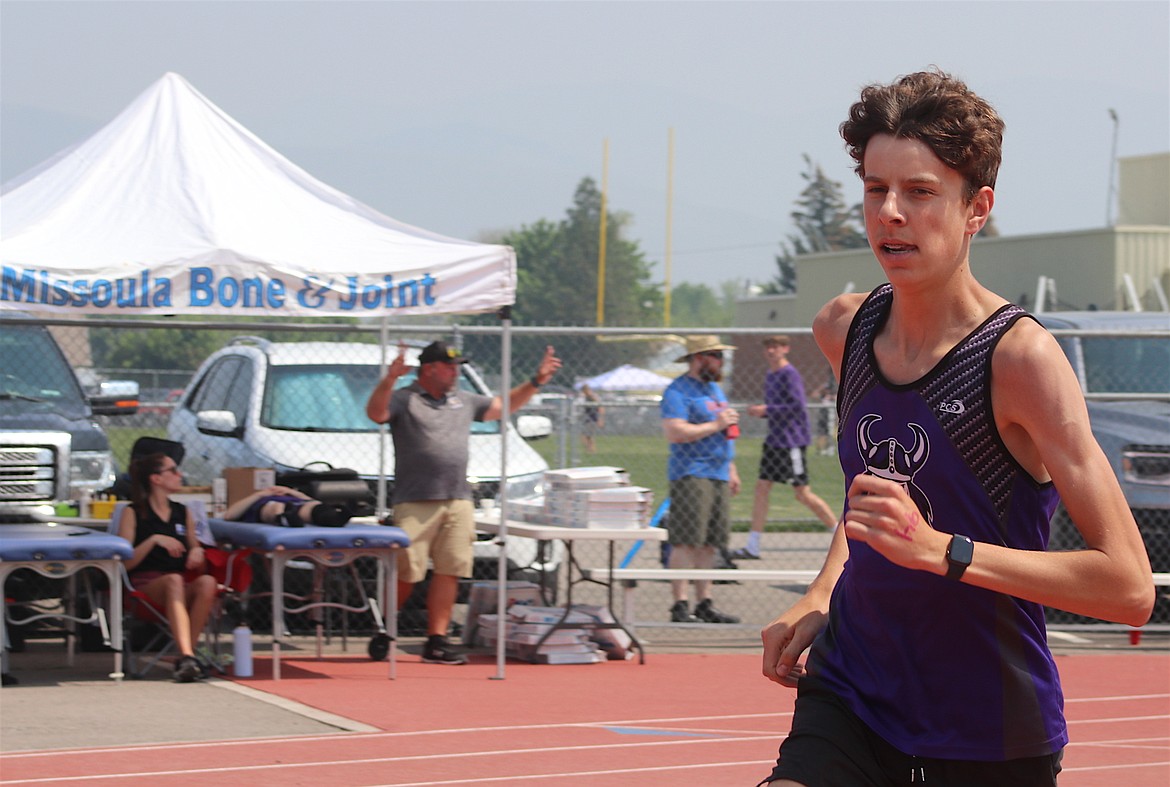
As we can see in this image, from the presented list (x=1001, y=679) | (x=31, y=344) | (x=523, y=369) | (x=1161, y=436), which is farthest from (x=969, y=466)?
(x=523, y=369)

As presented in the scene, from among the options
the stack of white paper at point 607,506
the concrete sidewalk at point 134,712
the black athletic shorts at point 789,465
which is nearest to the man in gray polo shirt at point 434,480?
the stack of white paper at point 607,506

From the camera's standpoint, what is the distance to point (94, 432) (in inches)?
450

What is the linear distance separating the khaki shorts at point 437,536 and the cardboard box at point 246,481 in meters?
0.87

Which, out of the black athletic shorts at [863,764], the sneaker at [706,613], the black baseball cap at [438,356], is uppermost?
the black baseball cap at [438,356]

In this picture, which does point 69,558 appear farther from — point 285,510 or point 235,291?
point 235,291

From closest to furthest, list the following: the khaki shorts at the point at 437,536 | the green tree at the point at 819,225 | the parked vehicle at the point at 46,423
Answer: the khaki shorts at the point at 437,536 → the parked vehicle at the point at 46,423 → the green tree at the point at 819,225

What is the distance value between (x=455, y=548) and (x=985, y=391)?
25.0 ft

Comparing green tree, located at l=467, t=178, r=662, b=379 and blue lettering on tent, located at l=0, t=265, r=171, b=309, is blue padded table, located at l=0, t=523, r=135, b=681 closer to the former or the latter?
blue lettering on tent, located at l=0, t=265, r=171, b=309

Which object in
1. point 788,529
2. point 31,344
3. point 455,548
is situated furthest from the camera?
point 788,529

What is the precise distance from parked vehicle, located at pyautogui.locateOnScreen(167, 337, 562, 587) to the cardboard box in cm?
66

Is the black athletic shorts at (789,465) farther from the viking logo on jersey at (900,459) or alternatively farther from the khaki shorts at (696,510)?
the viking logo on jersey at (900,459)

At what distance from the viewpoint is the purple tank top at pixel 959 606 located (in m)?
2.78

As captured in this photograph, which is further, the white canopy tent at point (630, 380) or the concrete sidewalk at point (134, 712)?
the white canopy tent at point (630, 380)

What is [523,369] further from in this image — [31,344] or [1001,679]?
[1001,679]
